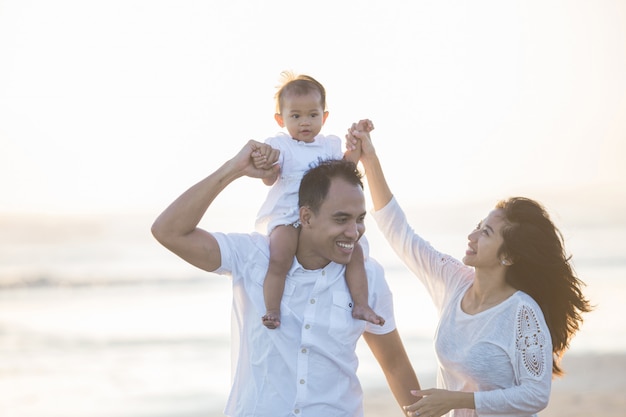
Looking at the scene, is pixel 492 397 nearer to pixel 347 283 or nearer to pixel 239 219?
pixel 347 283

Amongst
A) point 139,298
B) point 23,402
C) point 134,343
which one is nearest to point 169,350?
point 134,343

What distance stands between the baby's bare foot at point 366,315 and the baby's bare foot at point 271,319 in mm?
355

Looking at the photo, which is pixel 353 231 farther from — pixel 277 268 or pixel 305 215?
pixel 277 268

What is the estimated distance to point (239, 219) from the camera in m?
23.1

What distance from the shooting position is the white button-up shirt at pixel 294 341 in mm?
4859

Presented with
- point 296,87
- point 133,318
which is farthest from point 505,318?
point 133,318

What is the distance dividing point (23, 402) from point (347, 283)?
647 cm

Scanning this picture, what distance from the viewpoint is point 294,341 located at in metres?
4.94

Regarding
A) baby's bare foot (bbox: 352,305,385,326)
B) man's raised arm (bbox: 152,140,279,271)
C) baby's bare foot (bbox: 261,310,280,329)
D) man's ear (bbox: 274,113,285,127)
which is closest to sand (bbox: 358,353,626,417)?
man's ear (bbox: 274,113,285,127)

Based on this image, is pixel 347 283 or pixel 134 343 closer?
pixel 347 283

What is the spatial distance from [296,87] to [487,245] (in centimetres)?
130

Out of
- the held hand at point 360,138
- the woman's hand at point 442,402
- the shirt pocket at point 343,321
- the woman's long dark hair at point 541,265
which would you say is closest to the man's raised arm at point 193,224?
the shirt pocket at point 343,321

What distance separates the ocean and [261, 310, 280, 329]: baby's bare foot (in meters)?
5.31

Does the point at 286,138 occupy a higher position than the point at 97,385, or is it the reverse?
the point at 286,138
